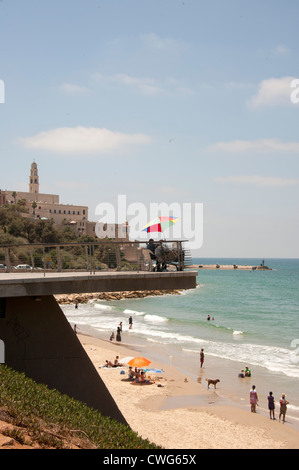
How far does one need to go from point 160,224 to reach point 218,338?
90.2 feet

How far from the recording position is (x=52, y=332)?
36.4 feet

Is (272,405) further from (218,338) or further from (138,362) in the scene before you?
(218,338)

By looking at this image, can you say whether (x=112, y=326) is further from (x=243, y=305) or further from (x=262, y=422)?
(x=243, y=305)

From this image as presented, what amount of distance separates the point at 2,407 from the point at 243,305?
65.2 m

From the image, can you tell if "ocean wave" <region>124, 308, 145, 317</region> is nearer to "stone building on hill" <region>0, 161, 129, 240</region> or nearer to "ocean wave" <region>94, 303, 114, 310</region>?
"ocean wave" <region>94, 303, 114, 310</region>

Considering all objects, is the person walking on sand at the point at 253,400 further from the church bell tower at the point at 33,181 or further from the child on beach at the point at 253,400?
the church bell tower at the point at 33,181

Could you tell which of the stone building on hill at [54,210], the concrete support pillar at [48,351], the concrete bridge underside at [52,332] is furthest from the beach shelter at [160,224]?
the stone building on hill at [54,210]

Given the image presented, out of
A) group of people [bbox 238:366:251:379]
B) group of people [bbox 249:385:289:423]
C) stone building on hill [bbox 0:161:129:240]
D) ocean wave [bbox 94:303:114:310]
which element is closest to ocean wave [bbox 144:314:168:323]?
ocean wave [bbox 94:303:114:310]

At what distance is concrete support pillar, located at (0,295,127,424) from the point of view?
10.7 metres

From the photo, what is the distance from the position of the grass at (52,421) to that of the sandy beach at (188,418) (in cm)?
708

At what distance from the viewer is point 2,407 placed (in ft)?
23.6

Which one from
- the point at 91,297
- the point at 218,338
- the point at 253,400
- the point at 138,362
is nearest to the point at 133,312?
the point at 91,297

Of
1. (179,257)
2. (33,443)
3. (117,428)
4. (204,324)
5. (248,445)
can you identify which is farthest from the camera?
(204,324)

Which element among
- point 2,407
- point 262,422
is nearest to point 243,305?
point 262,422
